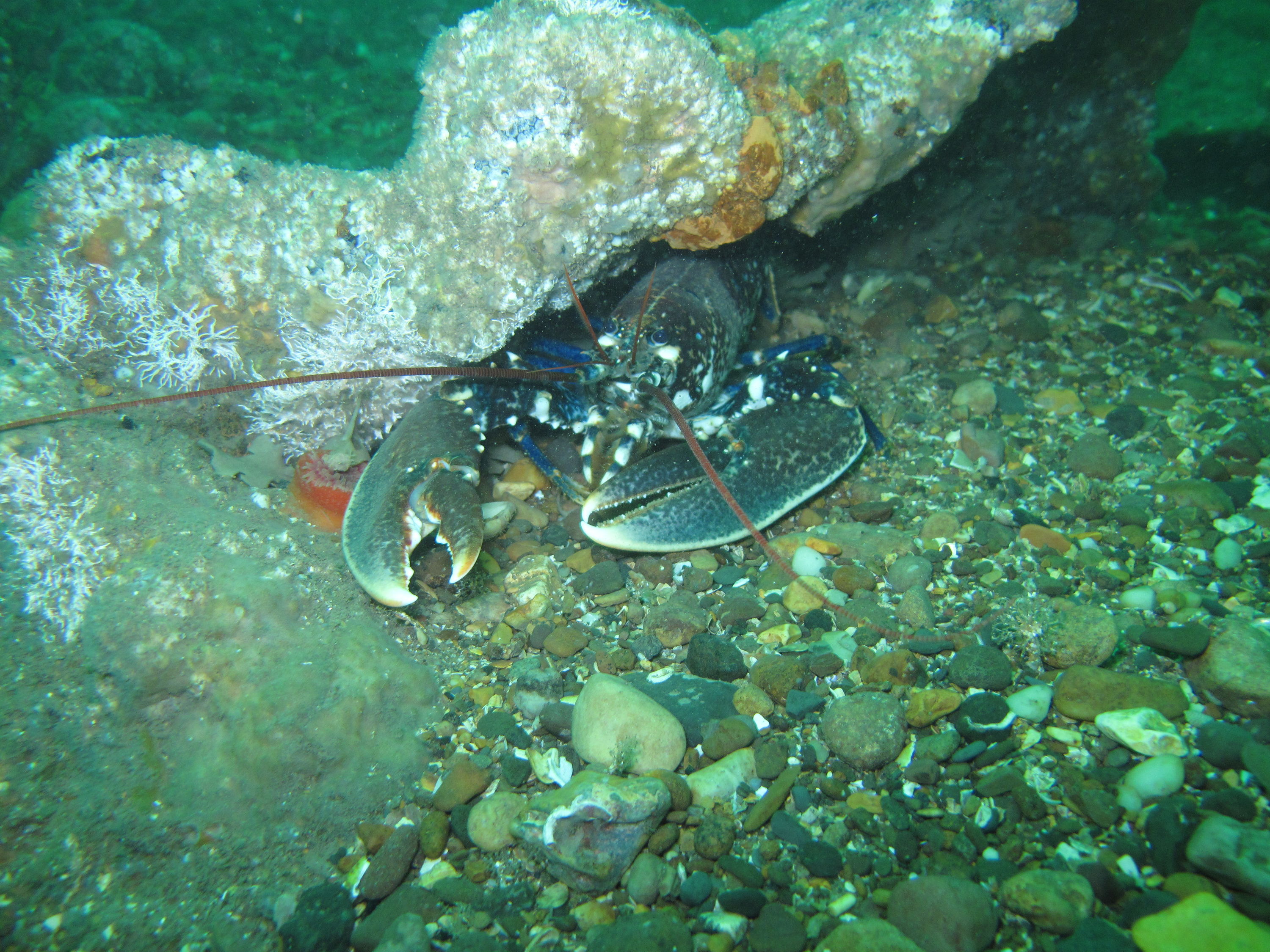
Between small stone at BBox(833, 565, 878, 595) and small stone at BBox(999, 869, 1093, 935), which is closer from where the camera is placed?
small stone at BBox(999, 869, 1093, 935)

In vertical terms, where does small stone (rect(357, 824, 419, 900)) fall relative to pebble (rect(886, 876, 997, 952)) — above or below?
above

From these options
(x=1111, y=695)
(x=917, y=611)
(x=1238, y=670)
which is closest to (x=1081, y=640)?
(x=1111, y=695)

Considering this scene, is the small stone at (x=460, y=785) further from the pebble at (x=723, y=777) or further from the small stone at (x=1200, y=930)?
the small stone at (x=1200, y=930)

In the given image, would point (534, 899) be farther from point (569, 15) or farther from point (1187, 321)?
point (1187, 321)

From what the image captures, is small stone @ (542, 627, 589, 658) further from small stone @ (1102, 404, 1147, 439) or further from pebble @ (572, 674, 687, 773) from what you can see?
small stone @ (1102, 404, 1147, 439)

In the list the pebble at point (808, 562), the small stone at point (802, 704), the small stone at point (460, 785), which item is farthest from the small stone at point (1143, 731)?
the small stone at point (460, 785)

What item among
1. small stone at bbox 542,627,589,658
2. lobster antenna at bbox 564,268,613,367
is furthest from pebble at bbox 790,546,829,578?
lobster antenna at bbox 564,268,613,367

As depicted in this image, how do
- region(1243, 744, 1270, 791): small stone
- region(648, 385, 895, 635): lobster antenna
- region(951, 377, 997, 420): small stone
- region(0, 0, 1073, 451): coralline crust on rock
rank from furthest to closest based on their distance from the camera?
region(951, 377, 997, 420): small stone
region(0, 0, 1073, 451): coralline crust on rock
region(648, 385, 895, 635): lobster antenna
region(1243, 744, 1270, 791): small stone
